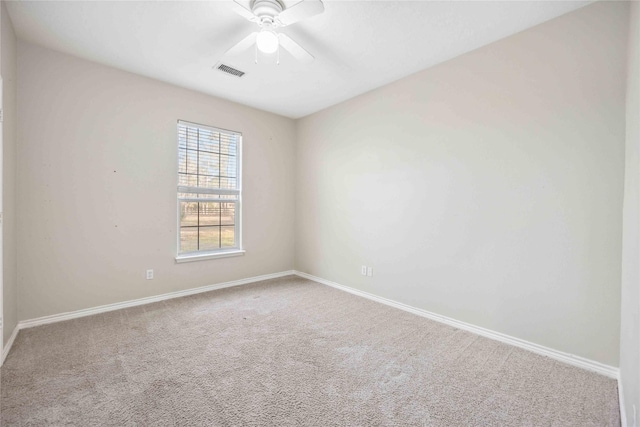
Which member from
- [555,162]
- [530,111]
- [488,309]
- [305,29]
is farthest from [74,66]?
[488,309]

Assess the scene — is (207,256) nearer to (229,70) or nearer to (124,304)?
(124,304)

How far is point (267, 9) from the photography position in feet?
6.61

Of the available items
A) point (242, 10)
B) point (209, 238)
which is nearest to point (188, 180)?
point (209, 238)

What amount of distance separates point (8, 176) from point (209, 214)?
1924 mm

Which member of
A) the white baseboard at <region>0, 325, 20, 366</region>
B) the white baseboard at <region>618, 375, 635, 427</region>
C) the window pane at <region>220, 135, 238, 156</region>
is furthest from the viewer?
the window pane at <region>220, 135, 238, 156</region>

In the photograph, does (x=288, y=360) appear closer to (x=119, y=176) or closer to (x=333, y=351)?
(x=333, y=351)

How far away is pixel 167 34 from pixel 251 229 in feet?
8.48

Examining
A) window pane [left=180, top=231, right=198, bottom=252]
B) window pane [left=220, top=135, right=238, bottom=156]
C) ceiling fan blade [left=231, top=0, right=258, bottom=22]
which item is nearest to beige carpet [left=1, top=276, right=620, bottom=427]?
window pane [left=180, top=231, right=198, bottom=252]

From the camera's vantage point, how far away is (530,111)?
7.63 ft

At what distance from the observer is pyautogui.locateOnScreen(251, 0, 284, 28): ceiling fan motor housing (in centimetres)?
198

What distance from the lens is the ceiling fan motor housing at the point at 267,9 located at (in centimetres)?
198

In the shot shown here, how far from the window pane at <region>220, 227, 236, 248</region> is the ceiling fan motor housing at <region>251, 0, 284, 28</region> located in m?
2.76

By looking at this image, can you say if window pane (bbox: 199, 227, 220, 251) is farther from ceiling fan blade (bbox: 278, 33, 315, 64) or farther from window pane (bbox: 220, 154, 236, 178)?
ceiling fan blade (bbox: 278, 33, 315, 64)

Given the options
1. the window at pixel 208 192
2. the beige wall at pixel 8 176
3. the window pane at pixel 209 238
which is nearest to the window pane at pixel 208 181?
the window at pixel 208 192
